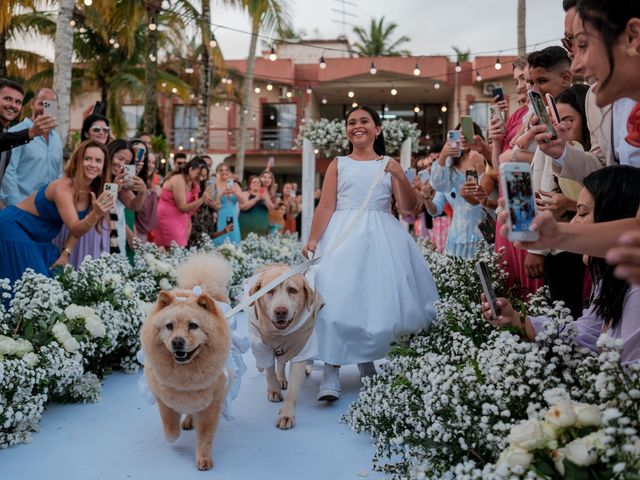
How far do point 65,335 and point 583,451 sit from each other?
11.5 ft

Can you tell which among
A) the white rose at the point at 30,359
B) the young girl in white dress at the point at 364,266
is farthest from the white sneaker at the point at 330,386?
the white rose at the point at 30,359

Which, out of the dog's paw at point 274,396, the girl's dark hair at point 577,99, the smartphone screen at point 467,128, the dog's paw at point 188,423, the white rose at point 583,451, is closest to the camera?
the white rose at point 583,451

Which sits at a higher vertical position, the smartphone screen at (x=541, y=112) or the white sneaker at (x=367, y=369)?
the smartphone screen at (x=541, y=112)

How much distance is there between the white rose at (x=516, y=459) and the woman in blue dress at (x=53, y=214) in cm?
415

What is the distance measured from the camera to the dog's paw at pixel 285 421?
4238 millimetres

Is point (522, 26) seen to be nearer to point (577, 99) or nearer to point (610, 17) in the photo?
point (577, 99)

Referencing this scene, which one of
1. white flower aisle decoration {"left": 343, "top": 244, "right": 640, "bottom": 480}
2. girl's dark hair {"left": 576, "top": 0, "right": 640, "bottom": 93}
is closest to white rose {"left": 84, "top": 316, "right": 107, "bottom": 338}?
white flower aisle decoration {"left": 343, "top": 244, "right": 640, "bottom": 480}

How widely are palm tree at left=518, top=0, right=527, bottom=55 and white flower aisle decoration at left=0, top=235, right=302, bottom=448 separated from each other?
13.2 m

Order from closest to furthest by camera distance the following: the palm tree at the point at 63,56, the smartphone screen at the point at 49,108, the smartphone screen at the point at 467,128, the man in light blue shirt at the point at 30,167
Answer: the smartphone screen at the point at 467,128 → the smartphone screen at the point at 49,108 → the man in light blue shirt at the point at 30,167 → the palm tree at the point at 63,56

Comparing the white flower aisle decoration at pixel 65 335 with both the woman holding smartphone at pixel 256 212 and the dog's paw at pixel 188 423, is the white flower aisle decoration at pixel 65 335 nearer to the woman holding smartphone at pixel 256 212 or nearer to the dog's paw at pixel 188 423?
the dog's paw at pixel 188 423

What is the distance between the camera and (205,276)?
4266mm

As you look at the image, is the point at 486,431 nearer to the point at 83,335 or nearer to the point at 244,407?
the point at 244,407

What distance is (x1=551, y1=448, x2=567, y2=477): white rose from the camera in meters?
1.90

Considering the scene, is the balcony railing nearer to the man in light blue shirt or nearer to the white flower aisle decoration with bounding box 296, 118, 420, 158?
the white flower aisle decoration with bounding box 296, 118, 420, 158
